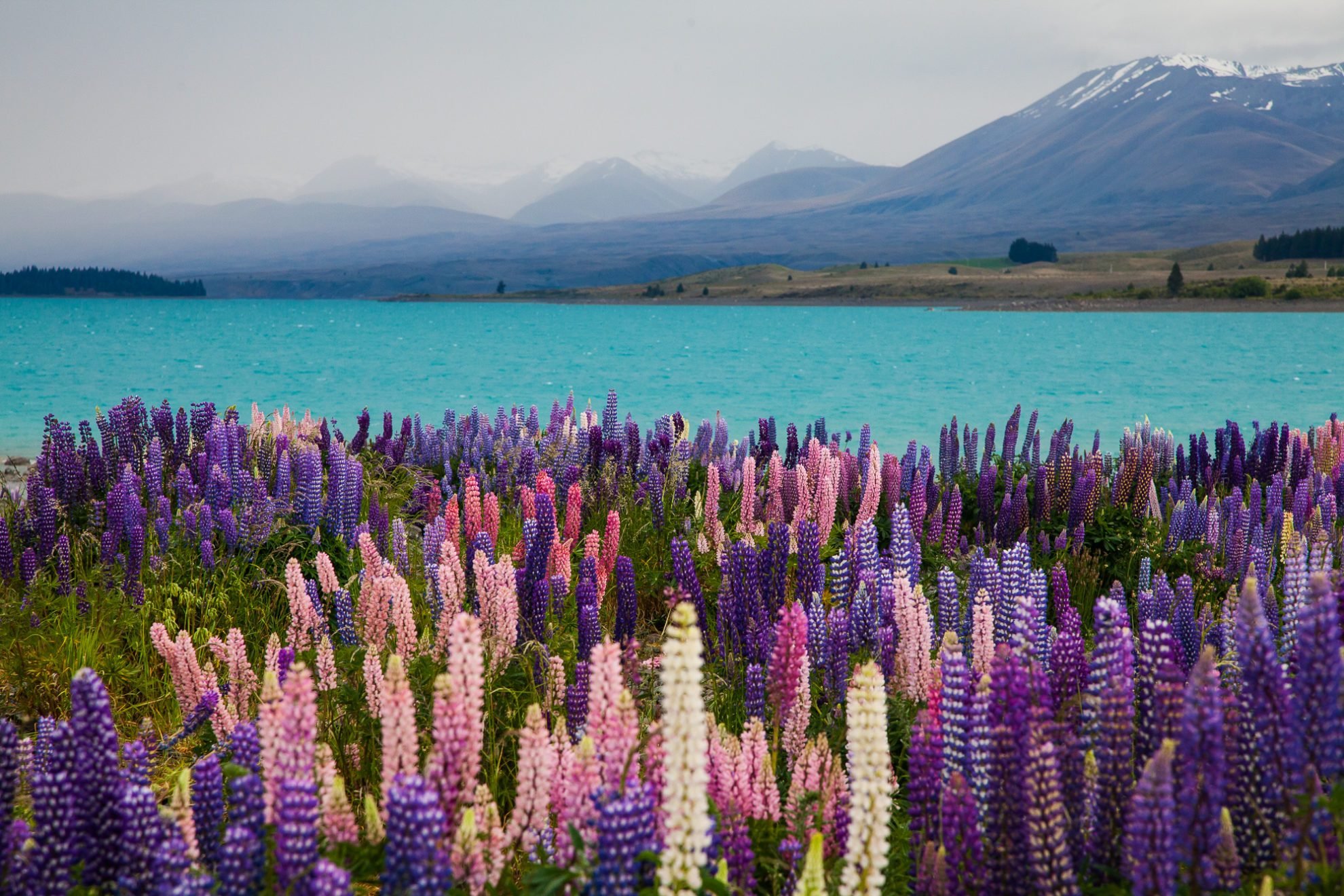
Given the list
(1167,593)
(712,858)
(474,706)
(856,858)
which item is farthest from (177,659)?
(1167,593)

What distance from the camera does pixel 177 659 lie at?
4.52 metres

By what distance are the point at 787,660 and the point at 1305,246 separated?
613ft

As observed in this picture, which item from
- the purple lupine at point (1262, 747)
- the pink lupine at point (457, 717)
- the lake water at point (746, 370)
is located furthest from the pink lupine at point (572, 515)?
the lake water at point (746, 370)

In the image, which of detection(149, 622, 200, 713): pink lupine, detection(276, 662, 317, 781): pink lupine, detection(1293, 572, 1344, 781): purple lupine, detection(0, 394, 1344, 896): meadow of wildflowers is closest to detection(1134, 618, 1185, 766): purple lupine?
detection(0, 394, 1344, 896): meadow of wildflowers

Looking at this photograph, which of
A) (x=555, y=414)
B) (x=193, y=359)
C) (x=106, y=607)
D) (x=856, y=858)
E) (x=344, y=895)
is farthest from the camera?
(x=193, y=359)

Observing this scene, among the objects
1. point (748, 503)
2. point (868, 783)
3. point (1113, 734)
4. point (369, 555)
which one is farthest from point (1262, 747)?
point (748, 503)

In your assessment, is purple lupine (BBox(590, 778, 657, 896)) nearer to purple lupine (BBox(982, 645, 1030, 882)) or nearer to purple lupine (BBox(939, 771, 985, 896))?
purple lupine (BBox(939, 771, 985, 896))

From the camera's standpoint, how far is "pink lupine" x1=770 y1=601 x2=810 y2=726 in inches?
144

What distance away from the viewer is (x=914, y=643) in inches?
184

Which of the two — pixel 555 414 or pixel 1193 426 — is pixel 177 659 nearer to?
pixel 555 414

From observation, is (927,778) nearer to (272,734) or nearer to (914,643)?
(914,643)

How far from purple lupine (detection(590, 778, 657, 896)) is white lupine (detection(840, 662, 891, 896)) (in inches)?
20.4

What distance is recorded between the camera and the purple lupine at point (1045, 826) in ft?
8.76

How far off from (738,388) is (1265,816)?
42972mm
